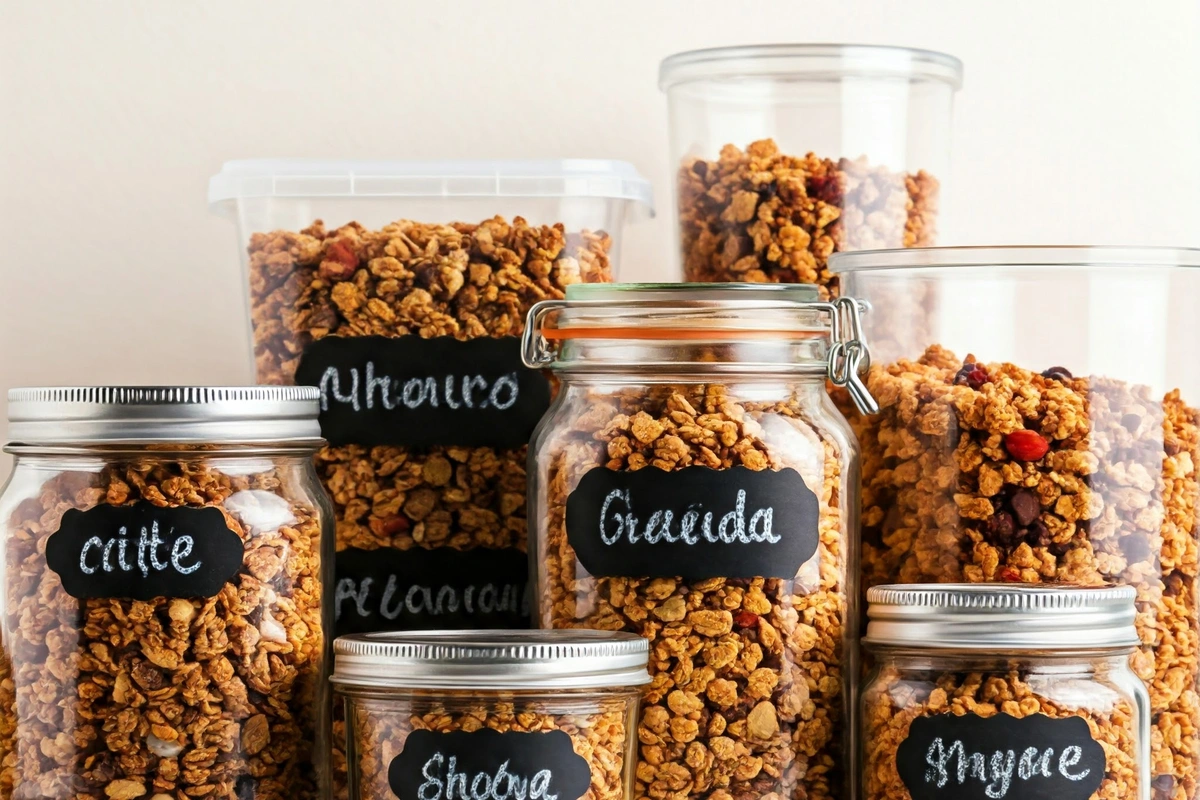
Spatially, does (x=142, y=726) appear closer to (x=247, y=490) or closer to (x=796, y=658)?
(x=247, y=490)

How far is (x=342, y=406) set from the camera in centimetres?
105

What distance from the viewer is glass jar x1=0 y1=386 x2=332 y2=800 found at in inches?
32.6

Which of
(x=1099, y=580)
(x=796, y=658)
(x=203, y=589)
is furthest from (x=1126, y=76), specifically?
(x=203, y=589)

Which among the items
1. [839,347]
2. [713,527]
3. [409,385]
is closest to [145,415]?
[409,385]

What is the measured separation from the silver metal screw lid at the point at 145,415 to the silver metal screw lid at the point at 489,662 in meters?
0.15

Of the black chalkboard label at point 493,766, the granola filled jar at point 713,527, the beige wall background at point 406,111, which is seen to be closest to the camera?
the black chalkboard label at point 493,766

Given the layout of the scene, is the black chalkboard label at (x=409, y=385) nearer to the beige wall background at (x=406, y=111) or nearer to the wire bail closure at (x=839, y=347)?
the wire bail closure at (x=839, y=347)

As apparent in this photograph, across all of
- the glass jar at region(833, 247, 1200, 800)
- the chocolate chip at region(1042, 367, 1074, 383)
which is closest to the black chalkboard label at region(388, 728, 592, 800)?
the glass jar at region(833, 247, 1200, 800)

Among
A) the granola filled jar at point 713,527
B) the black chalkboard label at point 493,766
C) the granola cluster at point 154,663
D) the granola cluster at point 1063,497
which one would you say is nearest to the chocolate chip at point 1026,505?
the granola cluster at point 1063,497

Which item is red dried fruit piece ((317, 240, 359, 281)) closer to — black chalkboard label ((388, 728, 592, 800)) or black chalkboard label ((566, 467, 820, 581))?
black chalkboard label ((566, 467, 820, 581))

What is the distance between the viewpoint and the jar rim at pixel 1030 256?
969 millimetres

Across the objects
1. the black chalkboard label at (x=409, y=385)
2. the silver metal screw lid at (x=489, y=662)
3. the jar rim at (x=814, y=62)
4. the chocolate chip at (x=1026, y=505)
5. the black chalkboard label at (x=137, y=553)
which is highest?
the jar rim at (x=814, y=62)

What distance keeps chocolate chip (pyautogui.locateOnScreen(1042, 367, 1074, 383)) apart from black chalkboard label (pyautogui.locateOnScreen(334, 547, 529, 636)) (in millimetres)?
407

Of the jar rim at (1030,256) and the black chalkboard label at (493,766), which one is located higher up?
the jar rim at (1030,256)
